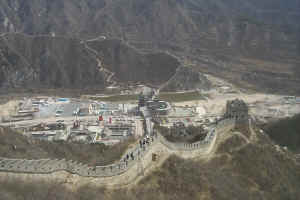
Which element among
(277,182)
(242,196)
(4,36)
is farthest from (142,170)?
(4,36)

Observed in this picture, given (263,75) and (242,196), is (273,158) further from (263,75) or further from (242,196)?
(263,75)

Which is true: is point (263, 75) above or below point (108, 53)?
below

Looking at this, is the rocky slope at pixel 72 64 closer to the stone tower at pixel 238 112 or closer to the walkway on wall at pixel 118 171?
the stone tower at pixel 238 112

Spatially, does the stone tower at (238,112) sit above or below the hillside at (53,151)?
above

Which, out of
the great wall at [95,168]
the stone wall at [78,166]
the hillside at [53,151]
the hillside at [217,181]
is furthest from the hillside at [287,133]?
the stone wall at [78,166]

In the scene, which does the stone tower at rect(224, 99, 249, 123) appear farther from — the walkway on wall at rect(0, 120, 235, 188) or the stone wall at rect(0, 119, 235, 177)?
the stone wall at rect(0, 119, 235, 177)
